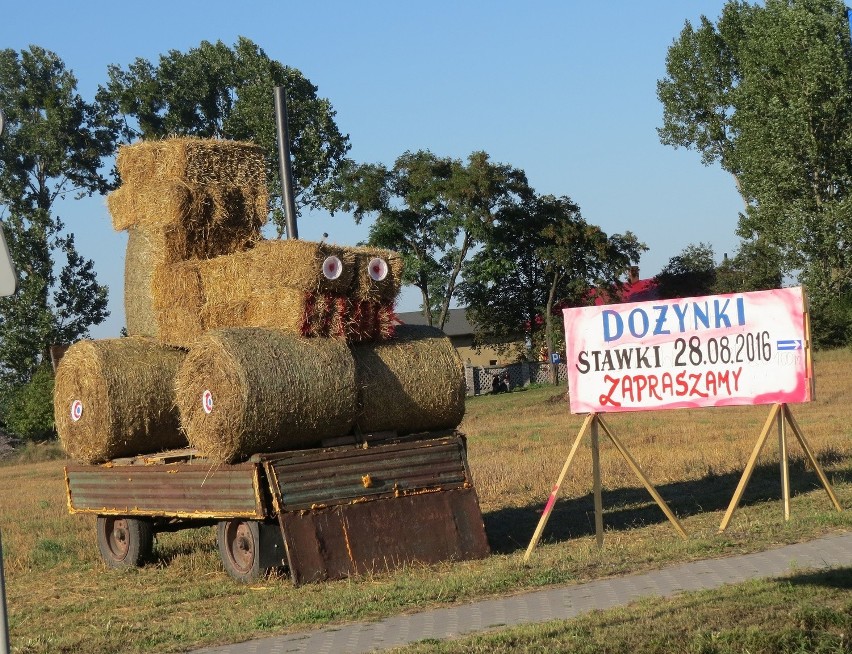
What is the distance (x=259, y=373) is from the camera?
10.3 meters

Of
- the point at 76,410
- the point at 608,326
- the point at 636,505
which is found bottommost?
the point at 636,505

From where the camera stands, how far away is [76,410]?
1244cm

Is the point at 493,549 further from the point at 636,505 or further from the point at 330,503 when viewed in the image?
the point at 636,505

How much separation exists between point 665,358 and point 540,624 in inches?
189

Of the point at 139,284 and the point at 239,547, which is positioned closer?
the point at 239,547

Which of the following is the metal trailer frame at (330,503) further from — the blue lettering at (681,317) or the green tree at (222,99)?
the green tree at (222,99)

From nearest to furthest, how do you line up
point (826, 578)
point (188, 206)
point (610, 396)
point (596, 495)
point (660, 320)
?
point (826, 578), point (596, 495), point (610, 396), point (660, 320), point (188, 206)

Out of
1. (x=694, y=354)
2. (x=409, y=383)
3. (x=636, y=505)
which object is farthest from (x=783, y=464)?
(x=409, y=383)

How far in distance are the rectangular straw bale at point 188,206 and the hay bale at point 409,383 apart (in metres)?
2.21

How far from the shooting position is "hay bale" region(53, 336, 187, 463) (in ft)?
39.7

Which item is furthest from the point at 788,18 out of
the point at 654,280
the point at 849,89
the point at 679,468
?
the point at 679,468

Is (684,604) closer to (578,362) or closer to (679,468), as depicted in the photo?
(578,362)

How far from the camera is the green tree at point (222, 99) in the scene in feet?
146

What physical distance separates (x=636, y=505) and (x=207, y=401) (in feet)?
21.1
